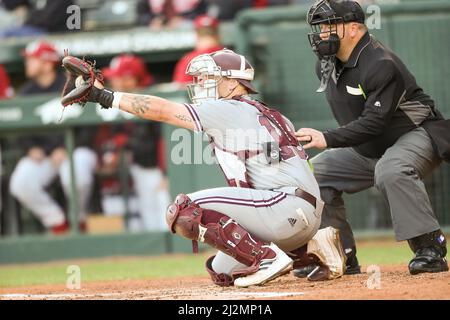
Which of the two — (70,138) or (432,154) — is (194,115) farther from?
(70,138)

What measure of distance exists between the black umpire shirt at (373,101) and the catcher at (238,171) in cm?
42

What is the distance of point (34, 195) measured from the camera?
427 inches

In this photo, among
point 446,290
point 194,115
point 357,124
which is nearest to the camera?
point 446,290

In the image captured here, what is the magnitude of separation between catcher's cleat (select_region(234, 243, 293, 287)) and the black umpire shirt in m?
0.81

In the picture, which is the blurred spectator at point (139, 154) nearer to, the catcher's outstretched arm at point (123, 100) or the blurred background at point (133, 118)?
the blurred background at point (133, 118)

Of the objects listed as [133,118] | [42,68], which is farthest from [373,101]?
[42,68]

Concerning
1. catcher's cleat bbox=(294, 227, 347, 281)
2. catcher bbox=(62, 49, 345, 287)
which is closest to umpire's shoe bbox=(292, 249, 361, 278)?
catcher's cleat bbox=(294, 227, 347, 281)

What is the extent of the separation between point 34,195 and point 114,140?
3.85ft

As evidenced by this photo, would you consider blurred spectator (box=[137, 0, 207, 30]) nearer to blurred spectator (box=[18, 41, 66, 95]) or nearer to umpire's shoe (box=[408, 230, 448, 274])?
blurred spectator (box=[18, 41, 66, 95])

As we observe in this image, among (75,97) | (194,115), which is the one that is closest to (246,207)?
(194,115)

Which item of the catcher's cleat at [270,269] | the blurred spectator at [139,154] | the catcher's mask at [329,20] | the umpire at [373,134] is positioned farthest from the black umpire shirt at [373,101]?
the blurred spectator at [139,154]

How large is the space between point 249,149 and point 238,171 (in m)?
0.19

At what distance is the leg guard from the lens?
5531 mm

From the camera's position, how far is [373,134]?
235 inches
